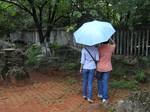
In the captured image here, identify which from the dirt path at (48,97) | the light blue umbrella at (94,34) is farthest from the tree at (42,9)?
the light blue umbrella at (94,34)

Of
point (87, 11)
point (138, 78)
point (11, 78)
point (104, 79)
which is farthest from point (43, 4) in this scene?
point (104, 79)

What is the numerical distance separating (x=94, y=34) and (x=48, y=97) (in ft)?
7.55

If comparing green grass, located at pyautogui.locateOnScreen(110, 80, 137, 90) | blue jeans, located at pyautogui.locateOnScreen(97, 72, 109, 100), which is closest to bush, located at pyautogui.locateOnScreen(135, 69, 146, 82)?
green grass, located at pyautogui.locateOnScreen(110, 80, 137, 90)

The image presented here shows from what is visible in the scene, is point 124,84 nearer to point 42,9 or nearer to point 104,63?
point 104,63

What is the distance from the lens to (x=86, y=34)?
853 cm

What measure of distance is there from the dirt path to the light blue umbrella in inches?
62.0

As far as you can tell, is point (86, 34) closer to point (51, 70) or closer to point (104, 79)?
point (104, 79)

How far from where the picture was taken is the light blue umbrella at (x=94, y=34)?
27.4 feet

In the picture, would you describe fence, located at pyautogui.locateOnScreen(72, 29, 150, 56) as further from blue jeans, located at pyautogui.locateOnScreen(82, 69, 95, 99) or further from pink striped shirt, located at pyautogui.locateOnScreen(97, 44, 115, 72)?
blue jeans, located at pyautogui.locateOnScreen(82, 69, 95, 99)

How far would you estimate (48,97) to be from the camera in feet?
30.7

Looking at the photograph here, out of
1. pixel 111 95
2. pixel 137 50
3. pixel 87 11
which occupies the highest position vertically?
pixel 87 11

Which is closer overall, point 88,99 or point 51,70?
point 88,99

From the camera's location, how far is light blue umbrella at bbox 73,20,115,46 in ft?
27.4

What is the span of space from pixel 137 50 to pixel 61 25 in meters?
6.23
